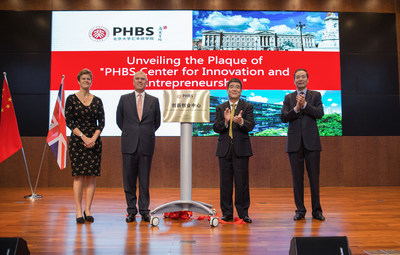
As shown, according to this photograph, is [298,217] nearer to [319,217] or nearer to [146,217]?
[319,217]

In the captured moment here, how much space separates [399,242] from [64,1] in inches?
257

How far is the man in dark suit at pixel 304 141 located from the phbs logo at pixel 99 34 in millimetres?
4222

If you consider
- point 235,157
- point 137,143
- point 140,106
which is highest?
point 140,106

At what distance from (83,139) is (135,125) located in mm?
504

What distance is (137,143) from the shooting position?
311cm

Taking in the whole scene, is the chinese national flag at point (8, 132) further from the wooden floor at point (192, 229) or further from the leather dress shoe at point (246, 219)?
the leather dress shoe at point (246, 219)

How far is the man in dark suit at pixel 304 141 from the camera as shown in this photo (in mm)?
→ 3246

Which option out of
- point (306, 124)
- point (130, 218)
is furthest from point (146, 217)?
point (306, 124)

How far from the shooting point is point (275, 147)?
6168 millimetres

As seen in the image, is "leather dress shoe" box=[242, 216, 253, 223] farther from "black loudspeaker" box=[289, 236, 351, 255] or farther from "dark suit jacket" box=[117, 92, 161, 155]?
"black loudspeaker" box=[289, 236, 351, 255]

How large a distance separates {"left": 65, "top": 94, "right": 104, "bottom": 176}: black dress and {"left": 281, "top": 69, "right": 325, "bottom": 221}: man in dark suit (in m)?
1.97

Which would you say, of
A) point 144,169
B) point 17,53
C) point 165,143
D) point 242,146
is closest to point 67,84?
point 17,53

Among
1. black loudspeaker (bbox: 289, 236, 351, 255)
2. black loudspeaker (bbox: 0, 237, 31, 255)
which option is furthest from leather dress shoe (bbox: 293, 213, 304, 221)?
black loudspeaker (bbox: 0, 237, 31, 255)

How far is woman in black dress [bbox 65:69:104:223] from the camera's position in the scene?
3.11m
